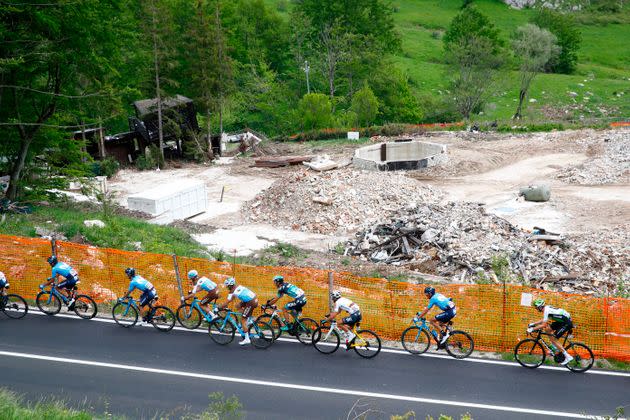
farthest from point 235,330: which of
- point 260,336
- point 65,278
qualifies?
point 65,278

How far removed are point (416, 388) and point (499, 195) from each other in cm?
2573

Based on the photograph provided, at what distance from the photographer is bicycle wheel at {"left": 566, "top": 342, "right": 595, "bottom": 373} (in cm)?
1254

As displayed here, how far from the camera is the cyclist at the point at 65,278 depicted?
48.1 ft

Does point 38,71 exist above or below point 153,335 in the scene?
above

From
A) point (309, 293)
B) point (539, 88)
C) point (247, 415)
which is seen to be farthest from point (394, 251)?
point (539, 88)

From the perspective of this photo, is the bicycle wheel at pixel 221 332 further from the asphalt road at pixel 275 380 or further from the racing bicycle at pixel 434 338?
the racing bicycle at pixel 434 338

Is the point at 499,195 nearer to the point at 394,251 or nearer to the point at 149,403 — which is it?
the point at 394,251

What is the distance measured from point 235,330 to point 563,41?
80871 mm

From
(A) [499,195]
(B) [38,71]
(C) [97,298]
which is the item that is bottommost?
(A) [499,195]

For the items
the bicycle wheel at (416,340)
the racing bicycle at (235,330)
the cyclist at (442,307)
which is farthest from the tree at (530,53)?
the racing bicycle at (235,330)

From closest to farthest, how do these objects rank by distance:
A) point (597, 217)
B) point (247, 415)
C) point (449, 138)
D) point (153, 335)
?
point (247, 415) → point (153, 335) → point (597, 217) → point (449, 138)

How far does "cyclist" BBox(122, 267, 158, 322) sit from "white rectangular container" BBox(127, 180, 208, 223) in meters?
16.1

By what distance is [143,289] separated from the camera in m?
14.1

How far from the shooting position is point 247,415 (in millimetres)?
10805
